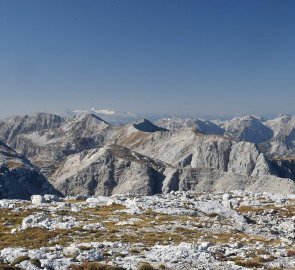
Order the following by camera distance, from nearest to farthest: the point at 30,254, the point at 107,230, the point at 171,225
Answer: the point at 30,254 → the point at 107,230 → the point at 171,225

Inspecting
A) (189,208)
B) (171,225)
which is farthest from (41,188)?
(171,225)

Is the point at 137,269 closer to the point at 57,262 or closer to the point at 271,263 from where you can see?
the point at 57,262

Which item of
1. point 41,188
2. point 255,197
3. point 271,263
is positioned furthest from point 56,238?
point 41,188

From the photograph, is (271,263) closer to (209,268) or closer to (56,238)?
(209,268)

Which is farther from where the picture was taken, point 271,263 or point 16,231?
point 16,231

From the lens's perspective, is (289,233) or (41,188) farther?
(41,188)

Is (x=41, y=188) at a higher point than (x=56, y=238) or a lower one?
lower

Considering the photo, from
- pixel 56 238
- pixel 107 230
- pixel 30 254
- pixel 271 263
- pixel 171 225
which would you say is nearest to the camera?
pixel 271 263

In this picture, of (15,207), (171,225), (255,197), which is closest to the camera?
(171,225)

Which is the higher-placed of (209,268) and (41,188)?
(209,268)
